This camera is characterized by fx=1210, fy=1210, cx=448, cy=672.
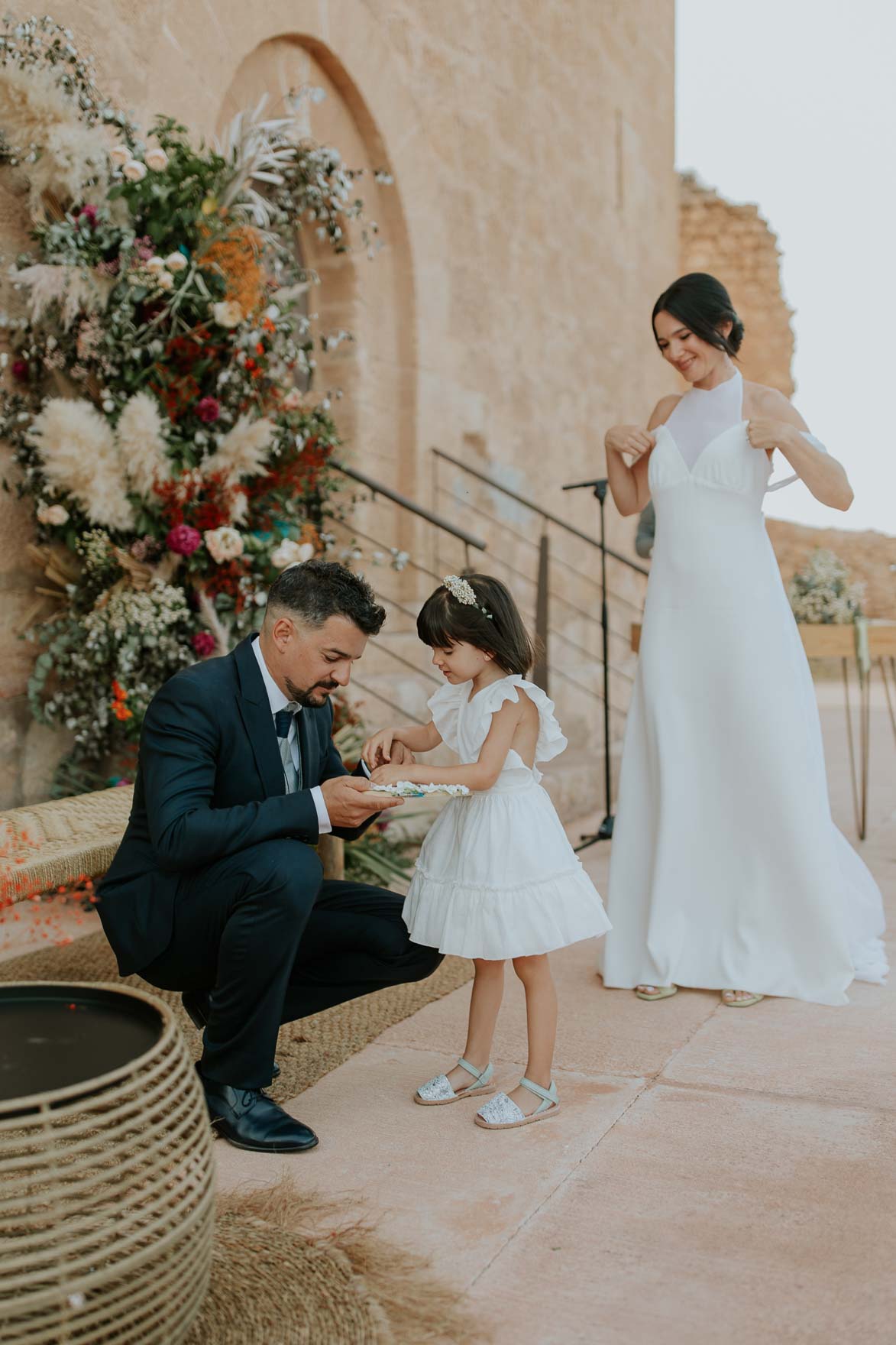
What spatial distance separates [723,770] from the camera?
129 inches

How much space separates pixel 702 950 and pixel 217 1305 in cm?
184

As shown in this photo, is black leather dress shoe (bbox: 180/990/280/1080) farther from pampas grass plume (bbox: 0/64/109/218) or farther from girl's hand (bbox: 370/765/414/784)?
pampas grass plume (bbox: 0/64/109/218)

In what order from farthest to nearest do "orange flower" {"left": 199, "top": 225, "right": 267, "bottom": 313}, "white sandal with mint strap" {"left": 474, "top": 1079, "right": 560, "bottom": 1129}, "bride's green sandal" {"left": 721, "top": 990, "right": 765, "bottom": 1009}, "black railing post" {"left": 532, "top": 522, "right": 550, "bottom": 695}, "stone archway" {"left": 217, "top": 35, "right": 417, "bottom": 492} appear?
"black railing post" {"left": 532, "top": 522, "right": 550, "bottom": 695}
"stone archway" {"left": 217, "top": 35, "right": 417, "bottom": 492}
"orange flower" {"left": 199, "top": 225, "right": 267, "bottom": 313}
"bride's green sandal" {"left": 721, "top": 990, "right": 765, "bottom": 1009}
"white sandal with mint strap" {"left": 474, "top": 1079, "right": 560, "bottom": 1129}

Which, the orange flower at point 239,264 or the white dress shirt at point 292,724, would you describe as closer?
the white dress shirt at point 292,724

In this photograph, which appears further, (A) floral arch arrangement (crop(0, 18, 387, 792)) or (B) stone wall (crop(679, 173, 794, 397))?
(B) stone wall (crop(679, 173, 794, 397))

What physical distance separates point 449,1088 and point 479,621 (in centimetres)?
97

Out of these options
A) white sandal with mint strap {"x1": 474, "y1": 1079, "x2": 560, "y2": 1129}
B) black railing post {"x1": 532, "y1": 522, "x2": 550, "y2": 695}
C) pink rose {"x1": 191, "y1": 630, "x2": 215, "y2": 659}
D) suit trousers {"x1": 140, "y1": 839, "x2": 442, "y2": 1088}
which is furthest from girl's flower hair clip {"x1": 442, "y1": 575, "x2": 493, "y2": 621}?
black railing post {"x1": 532, "y1": 522, "x2": 550, "y2": 695}

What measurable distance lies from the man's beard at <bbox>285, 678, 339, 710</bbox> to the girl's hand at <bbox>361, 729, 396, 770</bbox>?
187mm

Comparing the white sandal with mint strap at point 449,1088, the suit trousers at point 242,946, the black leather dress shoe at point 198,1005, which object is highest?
the suit trousers at point 242,946

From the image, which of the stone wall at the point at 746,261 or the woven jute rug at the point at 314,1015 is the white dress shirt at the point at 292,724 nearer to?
the woven jute rug at the point at 314,1015

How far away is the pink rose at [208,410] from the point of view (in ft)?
12.6

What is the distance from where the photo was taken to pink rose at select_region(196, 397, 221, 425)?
3.85 metres

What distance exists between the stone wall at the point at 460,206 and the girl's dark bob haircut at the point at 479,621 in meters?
2.17

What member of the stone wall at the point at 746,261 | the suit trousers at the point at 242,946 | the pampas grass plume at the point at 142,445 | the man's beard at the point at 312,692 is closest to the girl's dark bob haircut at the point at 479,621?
A: the man's beard at the point at 312,692
